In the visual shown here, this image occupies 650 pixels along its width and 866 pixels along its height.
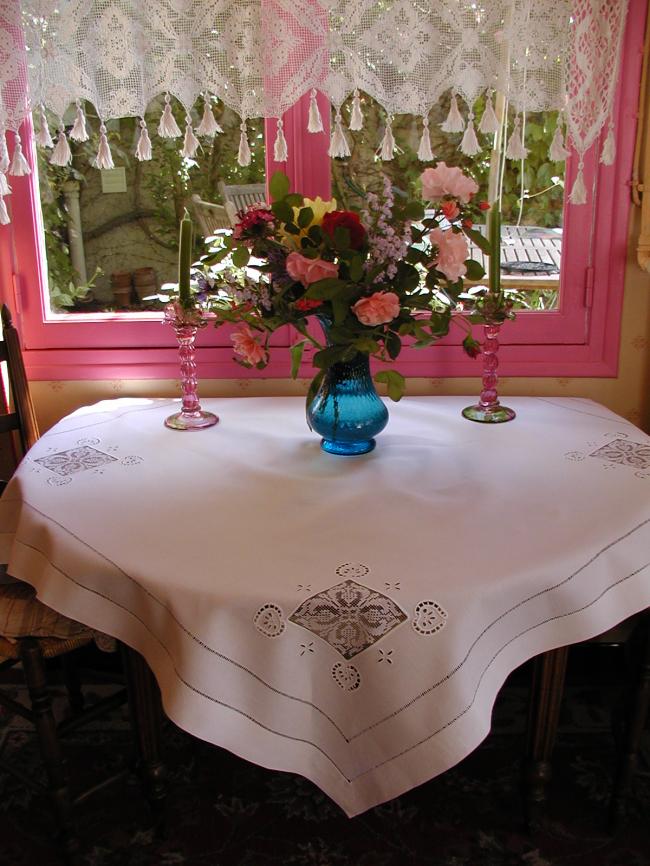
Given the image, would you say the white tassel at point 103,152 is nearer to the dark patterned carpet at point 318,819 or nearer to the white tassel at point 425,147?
the white tassel at point 425,147

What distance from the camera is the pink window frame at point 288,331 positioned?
1.98 metres

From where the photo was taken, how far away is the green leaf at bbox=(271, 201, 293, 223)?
1.44 m

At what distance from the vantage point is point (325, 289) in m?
1.40

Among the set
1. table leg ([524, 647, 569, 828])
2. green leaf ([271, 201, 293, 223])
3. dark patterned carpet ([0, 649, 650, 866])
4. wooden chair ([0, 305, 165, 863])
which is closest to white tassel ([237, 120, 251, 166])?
green leaf ([271, 201, 293, 223])

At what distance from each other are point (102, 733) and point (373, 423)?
108 cm

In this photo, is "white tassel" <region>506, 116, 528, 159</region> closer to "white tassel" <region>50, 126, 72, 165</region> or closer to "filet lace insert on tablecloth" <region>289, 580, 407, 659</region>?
"white tassel" <region>50, 126, 72, 165</region>

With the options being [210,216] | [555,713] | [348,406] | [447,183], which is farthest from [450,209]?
[555,713]

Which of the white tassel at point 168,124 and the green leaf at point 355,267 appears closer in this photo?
the green leaf at point 355,267

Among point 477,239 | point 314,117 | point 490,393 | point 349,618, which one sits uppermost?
point 314,117

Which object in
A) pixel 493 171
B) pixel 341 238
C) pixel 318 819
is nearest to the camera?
pixel 341 238

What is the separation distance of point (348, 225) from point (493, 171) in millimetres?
773

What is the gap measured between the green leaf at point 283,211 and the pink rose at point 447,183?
0.81 feet

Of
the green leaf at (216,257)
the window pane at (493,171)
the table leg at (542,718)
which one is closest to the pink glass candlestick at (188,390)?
the green leaf at (216,257)

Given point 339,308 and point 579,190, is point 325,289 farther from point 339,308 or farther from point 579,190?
point 579,190
